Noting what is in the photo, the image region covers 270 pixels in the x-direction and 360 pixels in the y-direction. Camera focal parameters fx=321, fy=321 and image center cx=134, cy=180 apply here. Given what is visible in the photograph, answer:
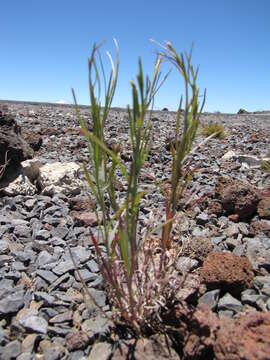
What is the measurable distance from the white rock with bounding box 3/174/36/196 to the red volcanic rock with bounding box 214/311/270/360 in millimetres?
2554

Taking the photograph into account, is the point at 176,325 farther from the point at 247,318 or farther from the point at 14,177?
the point at 14,177

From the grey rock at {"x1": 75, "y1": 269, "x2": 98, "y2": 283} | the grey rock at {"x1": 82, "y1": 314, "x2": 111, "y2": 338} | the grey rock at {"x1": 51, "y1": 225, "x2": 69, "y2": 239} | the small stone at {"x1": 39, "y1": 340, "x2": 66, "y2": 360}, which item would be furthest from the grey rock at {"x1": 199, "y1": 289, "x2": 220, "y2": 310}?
the grey rock at {"x1": 51, "y1": 225, "x2": 69, "y2": 239}

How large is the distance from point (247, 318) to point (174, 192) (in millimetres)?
643

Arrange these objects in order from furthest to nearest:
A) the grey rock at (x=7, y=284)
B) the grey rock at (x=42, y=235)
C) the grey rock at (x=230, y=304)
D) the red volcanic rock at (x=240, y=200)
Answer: the red volcanic rock at (x=240, y=200) < the grey rock at (x=42, y=235) < the grey rock at (x=7, y=284) < the grey rock at (x=230, y=304)

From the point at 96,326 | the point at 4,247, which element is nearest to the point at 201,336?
the point at 96,326

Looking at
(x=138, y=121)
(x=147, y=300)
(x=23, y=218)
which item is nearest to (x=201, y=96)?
(x=138, y=121)

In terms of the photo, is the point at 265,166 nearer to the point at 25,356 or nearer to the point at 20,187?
the point at 20,187

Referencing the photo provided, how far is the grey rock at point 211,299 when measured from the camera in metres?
1.76

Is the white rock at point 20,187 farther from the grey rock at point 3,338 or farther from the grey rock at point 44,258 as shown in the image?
the grey rock at point 3,338

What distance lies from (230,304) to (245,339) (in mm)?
450

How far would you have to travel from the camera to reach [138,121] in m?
1.13

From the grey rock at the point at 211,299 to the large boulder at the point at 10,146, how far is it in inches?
102

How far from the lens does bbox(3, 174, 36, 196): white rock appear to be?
332 centimetres

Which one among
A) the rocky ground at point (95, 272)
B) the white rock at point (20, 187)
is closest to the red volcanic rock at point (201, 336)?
the rocky ground at point (95, 272)
